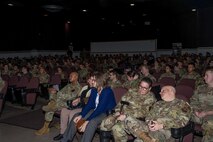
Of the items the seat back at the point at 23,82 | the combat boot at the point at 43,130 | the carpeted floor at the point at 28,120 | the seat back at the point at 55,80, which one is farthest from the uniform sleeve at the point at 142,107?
the seat back at the point at 55,80

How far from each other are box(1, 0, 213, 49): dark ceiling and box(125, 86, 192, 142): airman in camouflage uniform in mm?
10767

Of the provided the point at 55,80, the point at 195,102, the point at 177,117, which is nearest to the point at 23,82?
the point at 55,80

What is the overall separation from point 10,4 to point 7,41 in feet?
15.4

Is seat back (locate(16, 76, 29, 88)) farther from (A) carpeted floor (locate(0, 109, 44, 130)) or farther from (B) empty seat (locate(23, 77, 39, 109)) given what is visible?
(A) carpeted floor (locate(0, 109, 44, 130))

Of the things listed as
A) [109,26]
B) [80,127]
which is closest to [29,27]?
[109,26]

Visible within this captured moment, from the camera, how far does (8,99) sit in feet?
29.5

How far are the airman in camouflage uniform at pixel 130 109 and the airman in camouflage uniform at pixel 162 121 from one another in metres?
0.21

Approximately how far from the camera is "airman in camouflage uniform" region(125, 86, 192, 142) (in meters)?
3.54

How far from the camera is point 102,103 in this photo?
14.6 ft

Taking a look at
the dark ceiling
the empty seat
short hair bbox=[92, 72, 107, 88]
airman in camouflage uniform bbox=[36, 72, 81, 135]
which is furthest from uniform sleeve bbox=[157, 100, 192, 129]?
the dark ceiling

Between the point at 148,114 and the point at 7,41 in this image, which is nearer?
the point at 148,114

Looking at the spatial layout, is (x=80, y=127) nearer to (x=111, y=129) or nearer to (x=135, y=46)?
(x=111, y=129)

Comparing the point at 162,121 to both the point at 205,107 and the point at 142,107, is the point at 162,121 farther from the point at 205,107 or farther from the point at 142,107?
the point at 205,107

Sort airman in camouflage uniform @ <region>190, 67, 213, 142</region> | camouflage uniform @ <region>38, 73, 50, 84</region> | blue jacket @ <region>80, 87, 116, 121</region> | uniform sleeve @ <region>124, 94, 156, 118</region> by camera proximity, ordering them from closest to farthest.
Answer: airman in camouflage uniform @ <region>190, 67, 213, 142</region> < uniform sleeve @ <region>124, 94, 156, 118</region> < blue jacket @ <region>80, 87, 116, 121</region> < camouflage uniform @ <region>38, 73, 50, 84</region>
